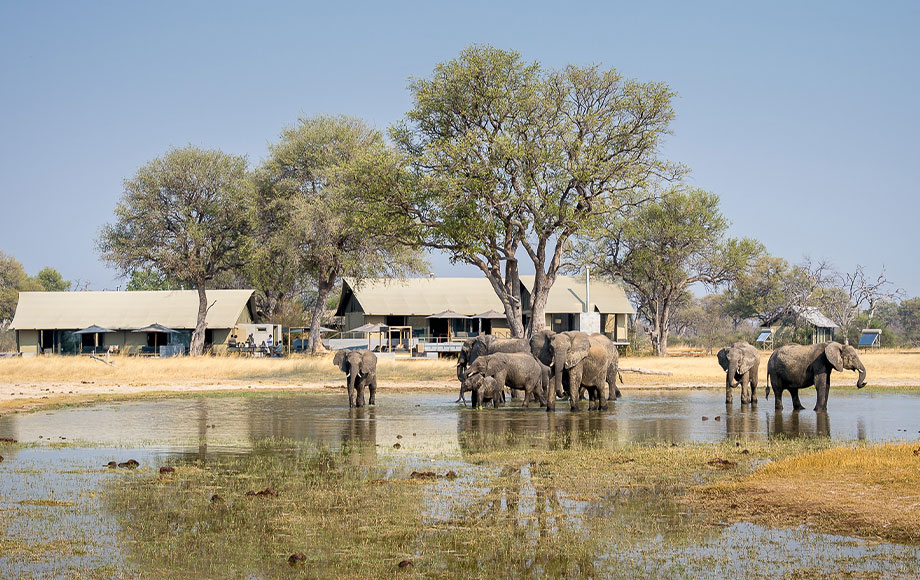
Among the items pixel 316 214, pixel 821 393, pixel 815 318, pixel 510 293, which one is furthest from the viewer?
pixel 815 318

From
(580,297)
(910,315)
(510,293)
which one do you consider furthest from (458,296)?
(910,315)

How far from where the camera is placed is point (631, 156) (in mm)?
41344

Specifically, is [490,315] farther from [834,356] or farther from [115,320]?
[834,356]

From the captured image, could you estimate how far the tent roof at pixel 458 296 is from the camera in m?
70.4

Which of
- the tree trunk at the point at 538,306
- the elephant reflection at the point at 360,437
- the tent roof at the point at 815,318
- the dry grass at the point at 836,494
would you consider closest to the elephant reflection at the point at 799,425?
the dry grass at the point at 836,494

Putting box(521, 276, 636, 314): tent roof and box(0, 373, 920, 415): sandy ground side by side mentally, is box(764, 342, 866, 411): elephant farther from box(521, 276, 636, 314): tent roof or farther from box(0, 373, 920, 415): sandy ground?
box(521, 276, 636, 314): tent roof

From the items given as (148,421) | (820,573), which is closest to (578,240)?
(148,421)

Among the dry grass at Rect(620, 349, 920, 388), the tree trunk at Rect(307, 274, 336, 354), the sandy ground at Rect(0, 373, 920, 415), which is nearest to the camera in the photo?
the sandy ground at Rect(0, 373, 920, 415)

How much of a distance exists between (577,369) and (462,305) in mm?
46669

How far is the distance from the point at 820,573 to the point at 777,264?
89993 mm

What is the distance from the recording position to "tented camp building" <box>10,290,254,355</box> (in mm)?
70000

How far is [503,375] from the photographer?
24312mm

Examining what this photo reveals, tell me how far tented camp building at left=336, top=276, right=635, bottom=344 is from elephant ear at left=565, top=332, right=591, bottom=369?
143ft

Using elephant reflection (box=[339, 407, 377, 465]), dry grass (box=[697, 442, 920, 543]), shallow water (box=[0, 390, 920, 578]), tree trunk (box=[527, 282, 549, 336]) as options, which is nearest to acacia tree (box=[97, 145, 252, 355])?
tree trunk (box=[527, 282, 549, 336])
